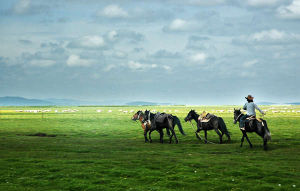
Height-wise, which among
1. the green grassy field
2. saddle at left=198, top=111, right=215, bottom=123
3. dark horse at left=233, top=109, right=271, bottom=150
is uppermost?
saddle at left=198, top=111, right=215, bottom=123

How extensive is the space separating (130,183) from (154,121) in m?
15.4

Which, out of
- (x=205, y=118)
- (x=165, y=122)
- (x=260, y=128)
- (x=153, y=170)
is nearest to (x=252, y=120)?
(x=260, y=128)

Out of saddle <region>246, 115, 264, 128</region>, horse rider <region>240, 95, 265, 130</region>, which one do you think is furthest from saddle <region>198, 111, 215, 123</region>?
saddle <region>246, 115, 264, 128</region>

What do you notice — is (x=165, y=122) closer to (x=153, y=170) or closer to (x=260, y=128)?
(x=260, y=128)

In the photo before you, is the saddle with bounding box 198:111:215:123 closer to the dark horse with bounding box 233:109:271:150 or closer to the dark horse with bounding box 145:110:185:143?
the dark horse with bounding box 145:110:185:143

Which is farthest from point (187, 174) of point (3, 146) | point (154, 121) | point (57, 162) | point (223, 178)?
point (3, 146)

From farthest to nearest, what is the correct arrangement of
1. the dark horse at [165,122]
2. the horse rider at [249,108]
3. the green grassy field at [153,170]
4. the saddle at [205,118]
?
the dark horse at [165,122], the saddle at [205,118], the horse rider at [249,108], the green grassy field at [153,170]

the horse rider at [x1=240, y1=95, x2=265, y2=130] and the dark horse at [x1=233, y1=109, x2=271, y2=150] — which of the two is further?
the horse rider at [x1=240, y1=95, x2=265, y2=130]

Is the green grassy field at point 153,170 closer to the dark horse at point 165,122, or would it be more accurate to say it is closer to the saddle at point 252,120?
the saddle at point 252,120

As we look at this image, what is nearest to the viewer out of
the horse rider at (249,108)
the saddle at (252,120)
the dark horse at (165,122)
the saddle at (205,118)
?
the saddle at (252,120)

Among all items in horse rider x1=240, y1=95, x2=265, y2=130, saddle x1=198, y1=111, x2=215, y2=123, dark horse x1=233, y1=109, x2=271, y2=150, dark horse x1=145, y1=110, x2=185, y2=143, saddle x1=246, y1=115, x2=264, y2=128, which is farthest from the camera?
dark horse x1=145, y1=110, x2=185, y2=143

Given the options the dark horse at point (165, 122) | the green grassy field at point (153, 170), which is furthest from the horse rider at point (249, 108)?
the dark horse at point (165, 122)

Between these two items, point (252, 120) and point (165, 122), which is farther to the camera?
point (165, 122)

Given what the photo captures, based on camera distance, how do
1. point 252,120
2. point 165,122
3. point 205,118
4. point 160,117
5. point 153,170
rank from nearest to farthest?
point 153,170
point 252,120
point 205,118
point 165,122
point 160,117
